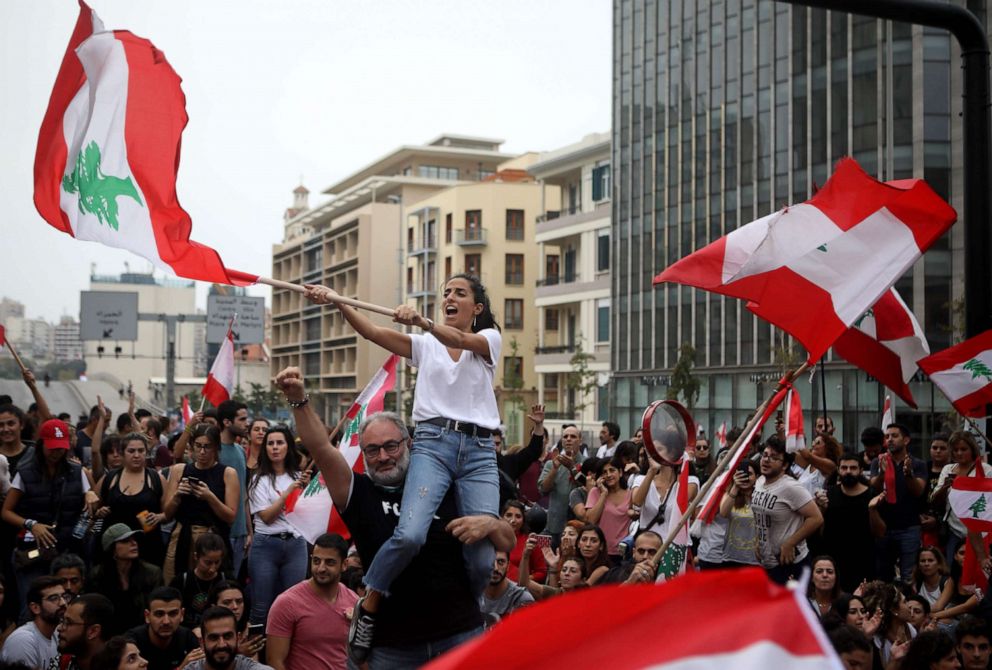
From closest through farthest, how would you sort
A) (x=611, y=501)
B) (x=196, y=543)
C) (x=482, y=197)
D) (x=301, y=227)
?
(x=196, y=543) < (x=611, y=501) < (x=482, y=197) < (x=301, y=227)

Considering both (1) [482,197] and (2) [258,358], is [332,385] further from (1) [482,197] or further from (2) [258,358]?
(2) [258,358]

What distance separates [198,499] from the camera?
10.6 m

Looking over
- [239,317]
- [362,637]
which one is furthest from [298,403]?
[239,317]

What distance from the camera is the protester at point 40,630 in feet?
27.8

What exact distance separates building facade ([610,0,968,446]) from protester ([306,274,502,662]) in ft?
89.8

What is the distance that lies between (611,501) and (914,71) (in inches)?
1224

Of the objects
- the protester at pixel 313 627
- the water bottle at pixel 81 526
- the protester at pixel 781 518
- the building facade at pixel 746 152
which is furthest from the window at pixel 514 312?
the protester at pixel 313 627

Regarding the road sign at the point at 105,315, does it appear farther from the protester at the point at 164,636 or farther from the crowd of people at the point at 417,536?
the protester at the point at 164,636

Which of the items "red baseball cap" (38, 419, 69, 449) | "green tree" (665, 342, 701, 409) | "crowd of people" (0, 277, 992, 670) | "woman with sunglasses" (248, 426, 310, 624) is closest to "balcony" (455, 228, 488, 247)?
"green tree" (665, 342, 701, 409)

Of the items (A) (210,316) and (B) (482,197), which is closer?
(A) (210,316)

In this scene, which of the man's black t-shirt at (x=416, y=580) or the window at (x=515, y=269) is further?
the window at (x=515, y=269)

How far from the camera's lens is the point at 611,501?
1188 cm

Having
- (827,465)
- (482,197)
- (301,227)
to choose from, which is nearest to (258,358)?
(301,227)

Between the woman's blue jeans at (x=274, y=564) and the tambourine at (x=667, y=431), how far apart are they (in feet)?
12.1
